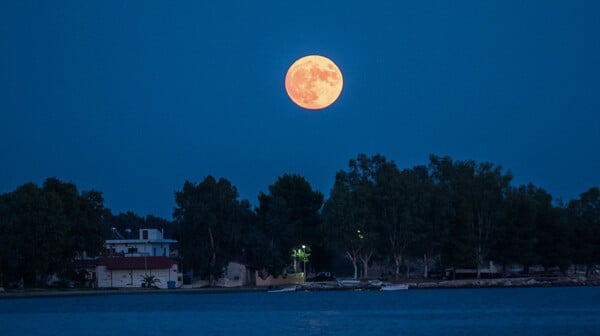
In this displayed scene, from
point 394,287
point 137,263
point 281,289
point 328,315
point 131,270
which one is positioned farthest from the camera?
point 281,289

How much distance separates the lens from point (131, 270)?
311 ft

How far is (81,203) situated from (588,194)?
58.0 m

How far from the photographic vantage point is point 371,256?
101625 mm

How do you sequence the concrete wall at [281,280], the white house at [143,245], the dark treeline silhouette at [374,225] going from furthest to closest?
1. the white house at [143,245]
2. the concrete wall at [281,280]
3. the dark treeline silhouette at [374,225]

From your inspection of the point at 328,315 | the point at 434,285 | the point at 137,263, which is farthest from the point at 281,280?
the point at 328,315

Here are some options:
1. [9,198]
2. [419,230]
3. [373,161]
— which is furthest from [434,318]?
[9,198]

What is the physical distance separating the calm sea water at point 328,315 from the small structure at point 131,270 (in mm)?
3903

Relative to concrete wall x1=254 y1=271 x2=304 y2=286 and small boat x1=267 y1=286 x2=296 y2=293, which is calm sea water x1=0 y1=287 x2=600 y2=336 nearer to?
small boat x1=267 y1=286 x2=296 y2=293

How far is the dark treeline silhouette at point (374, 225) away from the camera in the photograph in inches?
3647

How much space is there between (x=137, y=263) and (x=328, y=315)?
37.8m

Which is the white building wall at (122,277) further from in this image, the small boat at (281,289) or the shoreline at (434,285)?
the small boat at (281,289)

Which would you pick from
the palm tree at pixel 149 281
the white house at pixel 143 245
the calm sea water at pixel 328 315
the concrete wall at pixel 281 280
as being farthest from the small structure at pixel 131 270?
the white house at pixel 143 245

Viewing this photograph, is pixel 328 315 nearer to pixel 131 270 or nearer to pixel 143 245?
pixel 131 270

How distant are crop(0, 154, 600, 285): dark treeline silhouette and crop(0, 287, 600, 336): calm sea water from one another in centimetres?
568
